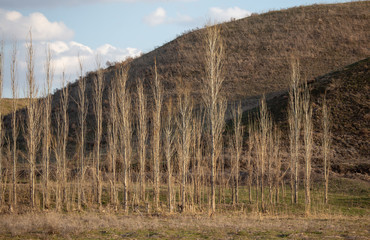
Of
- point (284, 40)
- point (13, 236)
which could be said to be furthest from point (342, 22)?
point (13, 236)

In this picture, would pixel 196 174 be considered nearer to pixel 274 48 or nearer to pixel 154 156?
pixel 154 156

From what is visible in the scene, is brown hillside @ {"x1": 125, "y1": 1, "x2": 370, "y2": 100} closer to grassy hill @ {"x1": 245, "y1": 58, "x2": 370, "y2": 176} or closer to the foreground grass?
grassy hill @ {"x1": 245, "y1": 58, "x2": 370, "y2": 176}

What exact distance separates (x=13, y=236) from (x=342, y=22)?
207 ft

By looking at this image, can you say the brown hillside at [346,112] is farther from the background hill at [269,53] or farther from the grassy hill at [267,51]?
the grassy hill at [267,51]

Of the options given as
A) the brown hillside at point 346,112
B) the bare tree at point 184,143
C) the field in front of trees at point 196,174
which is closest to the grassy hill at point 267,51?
the field in front of trees at point 196,174

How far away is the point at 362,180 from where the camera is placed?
28250 millimetres

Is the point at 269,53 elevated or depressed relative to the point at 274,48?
depressed

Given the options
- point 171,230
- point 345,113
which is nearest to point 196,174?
point 171,230

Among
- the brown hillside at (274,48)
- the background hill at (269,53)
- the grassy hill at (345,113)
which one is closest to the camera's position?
the grassy hill at (345,113)

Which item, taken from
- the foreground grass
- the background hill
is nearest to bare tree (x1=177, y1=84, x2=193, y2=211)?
the foreground grass

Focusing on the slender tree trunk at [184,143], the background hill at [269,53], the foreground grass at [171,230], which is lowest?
the foreground grass at [171,230]

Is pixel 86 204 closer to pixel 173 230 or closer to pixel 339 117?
pixel 173 230

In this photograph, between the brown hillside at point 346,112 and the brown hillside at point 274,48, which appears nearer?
the brown hillside at point 346,112

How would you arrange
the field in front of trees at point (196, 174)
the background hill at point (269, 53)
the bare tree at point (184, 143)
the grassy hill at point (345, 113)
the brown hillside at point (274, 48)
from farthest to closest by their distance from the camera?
the brown hillside at point (274, 48) < the background hill at point (269, 53) < the grassy hill at point (345, 113) < the bare tree at point (184, 143) < the field in front of trees at point (196, 174)
